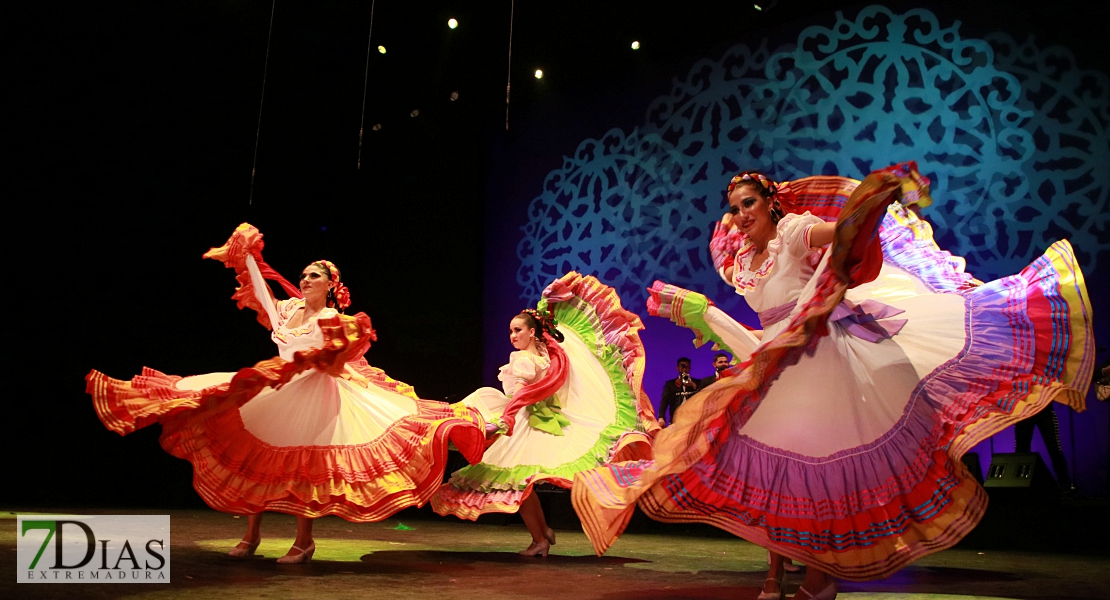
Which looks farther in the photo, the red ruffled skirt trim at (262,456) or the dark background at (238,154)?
the dark background at (238,154)

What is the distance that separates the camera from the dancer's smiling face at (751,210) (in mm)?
3209

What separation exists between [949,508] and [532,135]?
7.06 meters

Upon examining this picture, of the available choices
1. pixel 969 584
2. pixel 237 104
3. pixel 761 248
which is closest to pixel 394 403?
pixel 761 248

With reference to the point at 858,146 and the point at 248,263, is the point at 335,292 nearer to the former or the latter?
the point at 248,263

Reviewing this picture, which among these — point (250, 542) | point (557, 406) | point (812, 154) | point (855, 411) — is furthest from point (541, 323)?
point (812, 154)

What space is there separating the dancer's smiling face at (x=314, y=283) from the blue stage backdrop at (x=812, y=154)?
405 cm

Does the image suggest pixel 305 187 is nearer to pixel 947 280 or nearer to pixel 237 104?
pixel 237 104

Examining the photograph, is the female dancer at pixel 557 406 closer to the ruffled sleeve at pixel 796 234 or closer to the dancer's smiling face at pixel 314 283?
the dancer's smiling face at pixel 314 283

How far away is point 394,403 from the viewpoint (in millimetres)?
4266

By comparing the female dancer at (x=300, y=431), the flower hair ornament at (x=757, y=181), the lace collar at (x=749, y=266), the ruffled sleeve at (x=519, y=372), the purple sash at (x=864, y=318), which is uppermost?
the flower hair ornament at (x=757, y=181)

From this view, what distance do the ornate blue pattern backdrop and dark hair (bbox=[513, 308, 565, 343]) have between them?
9.41 feet

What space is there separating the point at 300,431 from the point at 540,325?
5.27ft

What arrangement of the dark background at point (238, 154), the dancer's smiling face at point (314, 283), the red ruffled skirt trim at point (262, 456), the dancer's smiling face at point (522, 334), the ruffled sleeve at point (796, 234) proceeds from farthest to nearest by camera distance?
the dark background at point (238, 154), the dancer's smiling face at point (522, 334), the dancer's smiling face at point (314, 283), the red ruffled skirt trim at point (262, 456), the ruffled sleeve at point (796, 234)

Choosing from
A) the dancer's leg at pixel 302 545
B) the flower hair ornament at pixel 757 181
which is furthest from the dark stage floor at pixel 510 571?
the flower hair ornament at pixel 757 181
